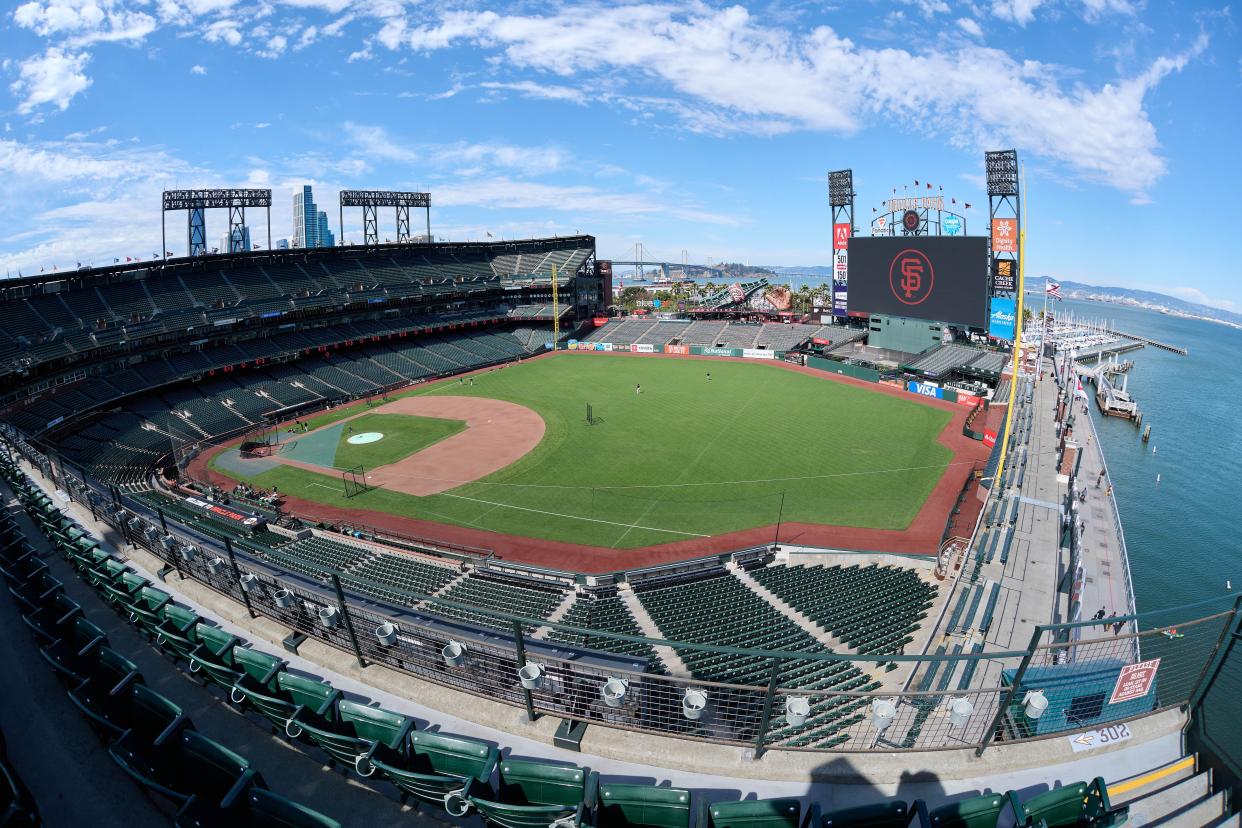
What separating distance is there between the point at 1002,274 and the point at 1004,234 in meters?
3.86

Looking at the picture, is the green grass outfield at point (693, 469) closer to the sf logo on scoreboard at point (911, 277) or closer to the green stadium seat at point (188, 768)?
the sf logo on scoreboard at point (911, 277)

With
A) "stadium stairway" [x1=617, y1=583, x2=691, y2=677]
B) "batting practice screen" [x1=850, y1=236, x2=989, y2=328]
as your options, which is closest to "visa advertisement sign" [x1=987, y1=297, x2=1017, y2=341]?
"batting practice screen" [x1=850, y1=236, x2=989, y2=328]

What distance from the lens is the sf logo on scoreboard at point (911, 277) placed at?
64250mm

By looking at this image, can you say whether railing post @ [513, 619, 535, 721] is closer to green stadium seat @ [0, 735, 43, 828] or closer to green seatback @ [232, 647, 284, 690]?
green seatback @ [232, 647, 284, 690]

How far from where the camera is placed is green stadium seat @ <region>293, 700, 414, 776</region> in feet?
22.9

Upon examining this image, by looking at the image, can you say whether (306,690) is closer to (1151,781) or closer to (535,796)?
(535,796)

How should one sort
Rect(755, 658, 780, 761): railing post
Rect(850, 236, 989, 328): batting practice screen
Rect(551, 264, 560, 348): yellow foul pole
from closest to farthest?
Rect(755, 658, 780, 761): railing post < Rect(850, 236, 989, 328): batting practice screen < Rect(551, 264, 560, 348): yellow foul pole

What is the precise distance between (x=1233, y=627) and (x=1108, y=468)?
52755 mm

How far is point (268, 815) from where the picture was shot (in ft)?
19.0

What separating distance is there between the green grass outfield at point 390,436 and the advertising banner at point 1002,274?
54.4m

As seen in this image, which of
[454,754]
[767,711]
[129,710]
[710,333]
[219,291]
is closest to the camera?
[454,754]

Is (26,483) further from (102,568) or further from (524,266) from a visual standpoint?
(524,266)

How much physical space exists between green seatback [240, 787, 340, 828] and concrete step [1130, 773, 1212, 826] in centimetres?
939

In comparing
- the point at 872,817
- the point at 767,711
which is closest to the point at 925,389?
the point at 767,711
